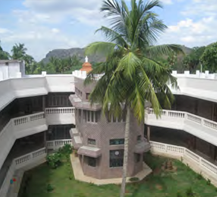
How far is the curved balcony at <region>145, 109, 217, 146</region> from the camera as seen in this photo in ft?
49.9

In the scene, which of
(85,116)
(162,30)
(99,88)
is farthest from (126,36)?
(85,116)

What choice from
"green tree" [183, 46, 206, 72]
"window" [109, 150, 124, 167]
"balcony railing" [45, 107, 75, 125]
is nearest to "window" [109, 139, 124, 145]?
"window" [109, 150, 124, 167]

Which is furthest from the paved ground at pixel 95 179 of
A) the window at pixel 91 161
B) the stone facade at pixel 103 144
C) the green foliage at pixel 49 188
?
the green foliage at pixel 49 188

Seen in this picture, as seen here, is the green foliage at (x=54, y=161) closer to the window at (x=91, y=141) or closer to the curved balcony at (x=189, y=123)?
the window at (x=91, y=141)

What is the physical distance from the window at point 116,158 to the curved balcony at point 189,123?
12.7ft

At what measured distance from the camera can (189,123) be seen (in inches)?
690

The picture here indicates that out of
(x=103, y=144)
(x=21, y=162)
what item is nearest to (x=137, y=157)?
(x=103, y=144)

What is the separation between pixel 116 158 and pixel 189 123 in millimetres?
6224

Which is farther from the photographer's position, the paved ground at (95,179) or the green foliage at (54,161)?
the green foliage at (54,161)

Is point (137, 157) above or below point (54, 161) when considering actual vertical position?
above

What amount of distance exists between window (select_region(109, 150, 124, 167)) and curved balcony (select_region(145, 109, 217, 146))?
12.7 ft

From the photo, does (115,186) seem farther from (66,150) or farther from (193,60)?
(193,60)

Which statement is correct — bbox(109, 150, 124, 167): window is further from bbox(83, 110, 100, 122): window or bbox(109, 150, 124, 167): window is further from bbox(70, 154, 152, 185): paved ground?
bbox(83, 110, 100, 122): window

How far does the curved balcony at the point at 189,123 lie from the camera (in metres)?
15.2
